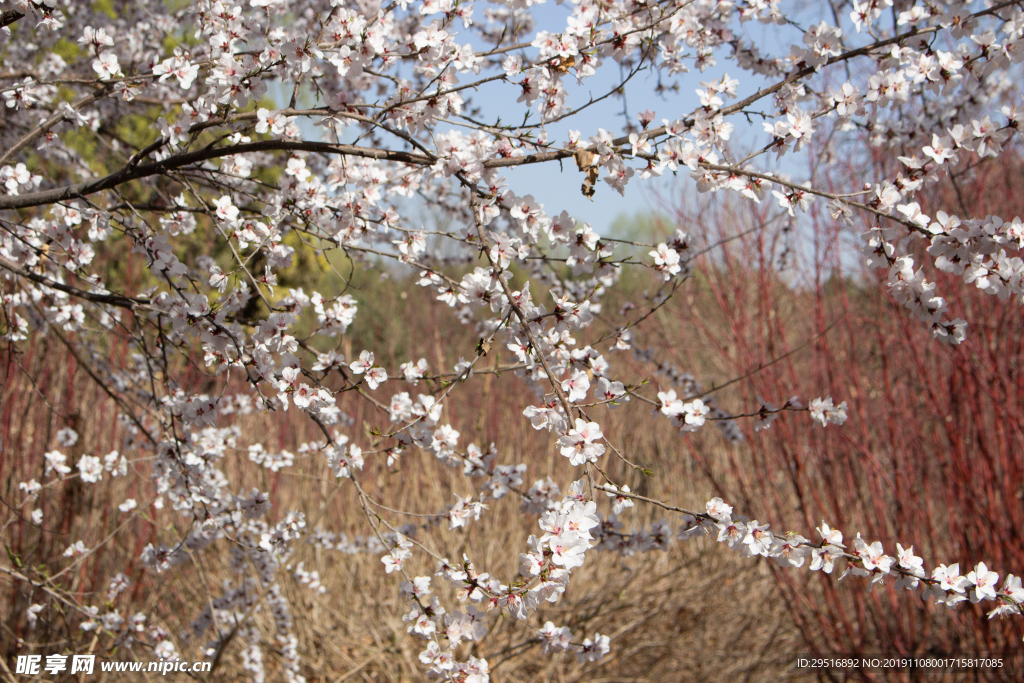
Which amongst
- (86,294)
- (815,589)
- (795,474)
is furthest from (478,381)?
(86,294)

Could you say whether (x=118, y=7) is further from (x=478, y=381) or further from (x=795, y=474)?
(x=795, y=474)

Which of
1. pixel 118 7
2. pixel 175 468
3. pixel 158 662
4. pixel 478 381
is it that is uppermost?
pixel 118 7

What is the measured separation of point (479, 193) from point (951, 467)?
2.58 m

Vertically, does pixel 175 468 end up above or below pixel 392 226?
below

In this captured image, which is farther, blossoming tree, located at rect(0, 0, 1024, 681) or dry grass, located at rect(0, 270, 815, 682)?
dry grass, located at rect(0, 270, 815, 682)

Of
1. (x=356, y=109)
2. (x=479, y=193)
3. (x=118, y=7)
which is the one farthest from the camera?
(x=118, y=7)

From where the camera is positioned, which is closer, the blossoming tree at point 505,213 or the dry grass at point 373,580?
the blossoming tree at point 505,213

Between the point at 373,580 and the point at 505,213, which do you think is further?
the point at 373,580

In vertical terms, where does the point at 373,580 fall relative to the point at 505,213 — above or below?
below

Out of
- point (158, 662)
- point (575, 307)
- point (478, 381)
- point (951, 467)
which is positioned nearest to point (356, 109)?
point (575, 307)

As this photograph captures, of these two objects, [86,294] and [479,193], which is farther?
[86,294]

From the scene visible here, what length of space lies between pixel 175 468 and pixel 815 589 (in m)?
3.91

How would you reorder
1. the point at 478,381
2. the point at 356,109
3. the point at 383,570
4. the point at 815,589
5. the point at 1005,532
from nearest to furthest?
the point at 356,109, the point at 1005,532, the point at 383,570, the point at 815,589, the point at 478,381

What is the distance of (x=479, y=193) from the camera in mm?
1612
